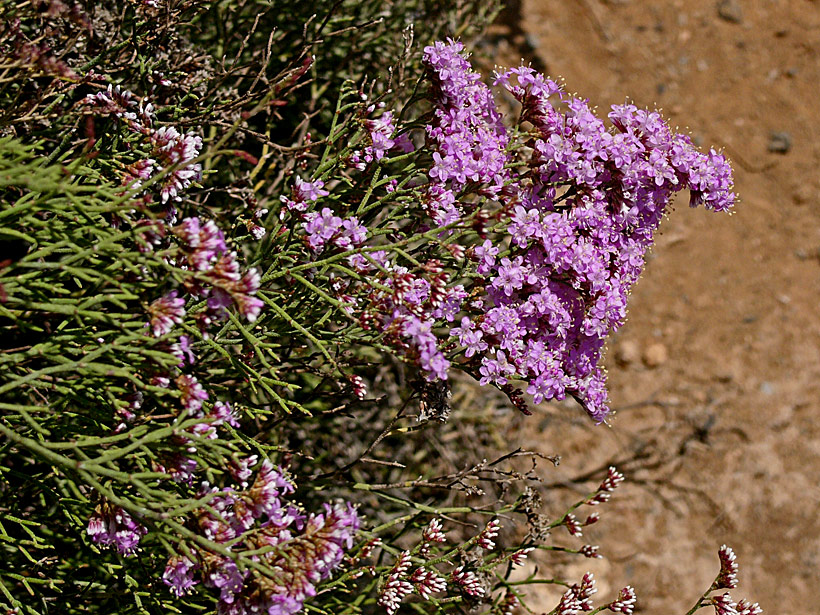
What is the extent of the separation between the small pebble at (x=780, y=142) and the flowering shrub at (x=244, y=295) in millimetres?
3183

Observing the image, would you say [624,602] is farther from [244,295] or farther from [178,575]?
[244,295]

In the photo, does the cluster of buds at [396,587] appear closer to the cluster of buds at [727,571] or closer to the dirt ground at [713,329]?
the cluster of buds at [727,571]

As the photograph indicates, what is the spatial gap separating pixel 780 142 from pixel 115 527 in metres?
5.08

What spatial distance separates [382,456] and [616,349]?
1.92m

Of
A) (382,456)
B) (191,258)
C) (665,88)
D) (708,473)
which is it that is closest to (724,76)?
(665,88)

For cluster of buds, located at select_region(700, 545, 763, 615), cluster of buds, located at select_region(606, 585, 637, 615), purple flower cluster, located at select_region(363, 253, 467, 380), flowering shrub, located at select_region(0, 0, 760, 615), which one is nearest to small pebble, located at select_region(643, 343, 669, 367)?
flowering shrub, located at select_region(0, 0, 760, 615)

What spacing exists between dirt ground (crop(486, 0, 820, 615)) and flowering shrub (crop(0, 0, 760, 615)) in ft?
6.48

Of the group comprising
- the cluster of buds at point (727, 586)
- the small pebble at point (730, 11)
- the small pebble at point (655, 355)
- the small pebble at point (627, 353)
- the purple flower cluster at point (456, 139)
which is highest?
the small pebble at point (730, 11)

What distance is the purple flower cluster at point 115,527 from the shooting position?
234 cm

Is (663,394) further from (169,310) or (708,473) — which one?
(169,310)

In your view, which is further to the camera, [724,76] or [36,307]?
[724,76]

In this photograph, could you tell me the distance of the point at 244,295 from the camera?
2133 mm

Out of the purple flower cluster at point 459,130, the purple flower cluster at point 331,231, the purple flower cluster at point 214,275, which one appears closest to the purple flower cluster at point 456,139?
the purple flower cluster at point 459,130

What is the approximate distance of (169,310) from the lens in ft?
7.23
